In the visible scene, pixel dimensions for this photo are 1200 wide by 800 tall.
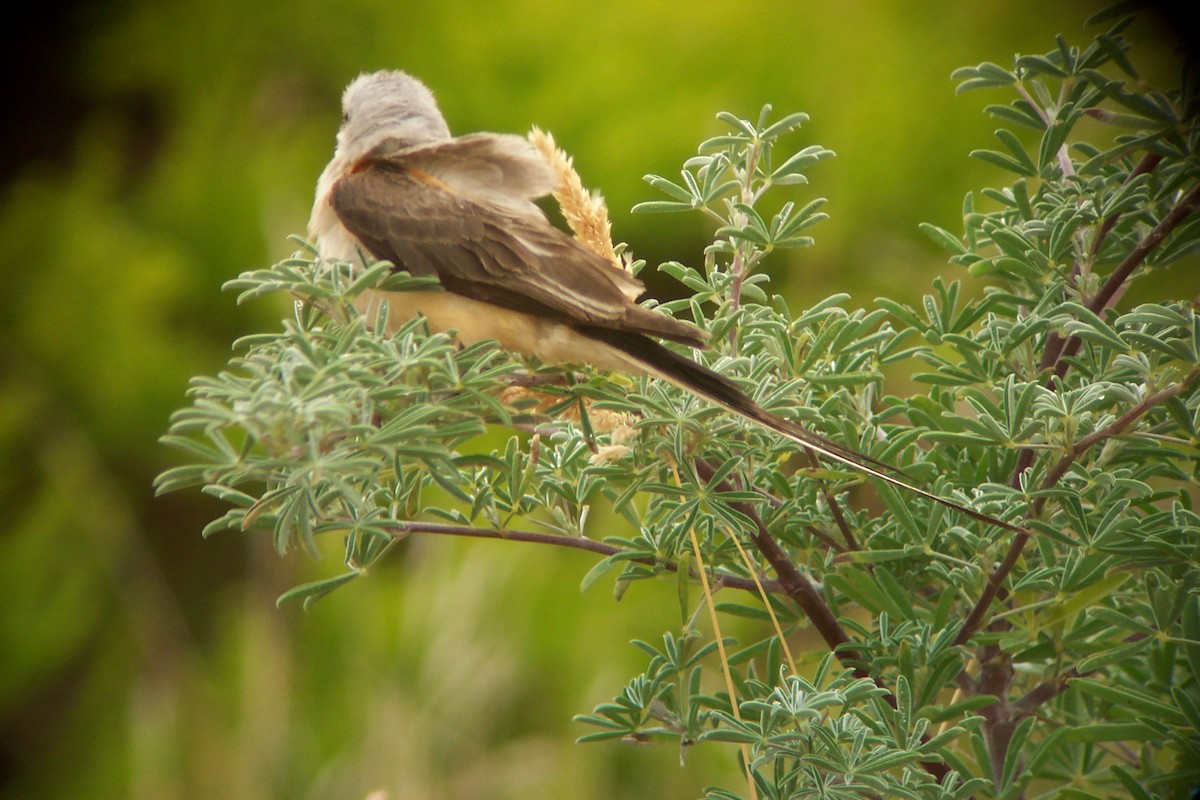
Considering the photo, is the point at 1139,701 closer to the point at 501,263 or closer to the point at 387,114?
the point at 501,263

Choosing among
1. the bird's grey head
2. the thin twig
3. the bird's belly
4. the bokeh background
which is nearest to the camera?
the thin twig

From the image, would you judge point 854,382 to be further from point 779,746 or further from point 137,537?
point 137,537

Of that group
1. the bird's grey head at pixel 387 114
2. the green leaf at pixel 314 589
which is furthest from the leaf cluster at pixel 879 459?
the bird's grey head at pixel 387 114

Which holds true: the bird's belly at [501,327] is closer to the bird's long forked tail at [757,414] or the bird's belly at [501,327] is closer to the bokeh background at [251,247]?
the bird's long forked tail at [757,414]

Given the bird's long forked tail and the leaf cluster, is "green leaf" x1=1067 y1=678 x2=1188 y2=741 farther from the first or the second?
the bird's long forked tail

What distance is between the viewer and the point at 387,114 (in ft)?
4.46

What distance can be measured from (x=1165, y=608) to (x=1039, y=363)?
23 centimetres

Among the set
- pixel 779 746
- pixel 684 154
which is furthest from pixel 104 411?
pixel 779 746

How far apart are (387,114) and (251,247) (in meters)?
2.37

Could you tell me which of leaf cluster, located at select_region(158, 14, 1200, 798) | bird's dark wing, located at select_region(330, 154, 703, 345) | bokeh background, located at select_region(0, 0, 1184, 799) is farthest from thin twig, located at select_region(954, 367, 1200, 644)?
bokeh background, located at select_region(0, 0, 1184, 799)

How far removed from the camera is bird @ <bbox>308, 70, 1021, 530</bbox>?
0.89 m

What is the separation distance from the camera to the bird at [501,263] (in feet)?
2.91

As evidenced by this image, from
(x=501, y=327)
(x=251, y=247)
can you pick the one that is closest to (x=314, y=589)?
(x=501, y=327)

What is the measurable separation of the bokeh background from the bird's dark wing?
1.36 m
